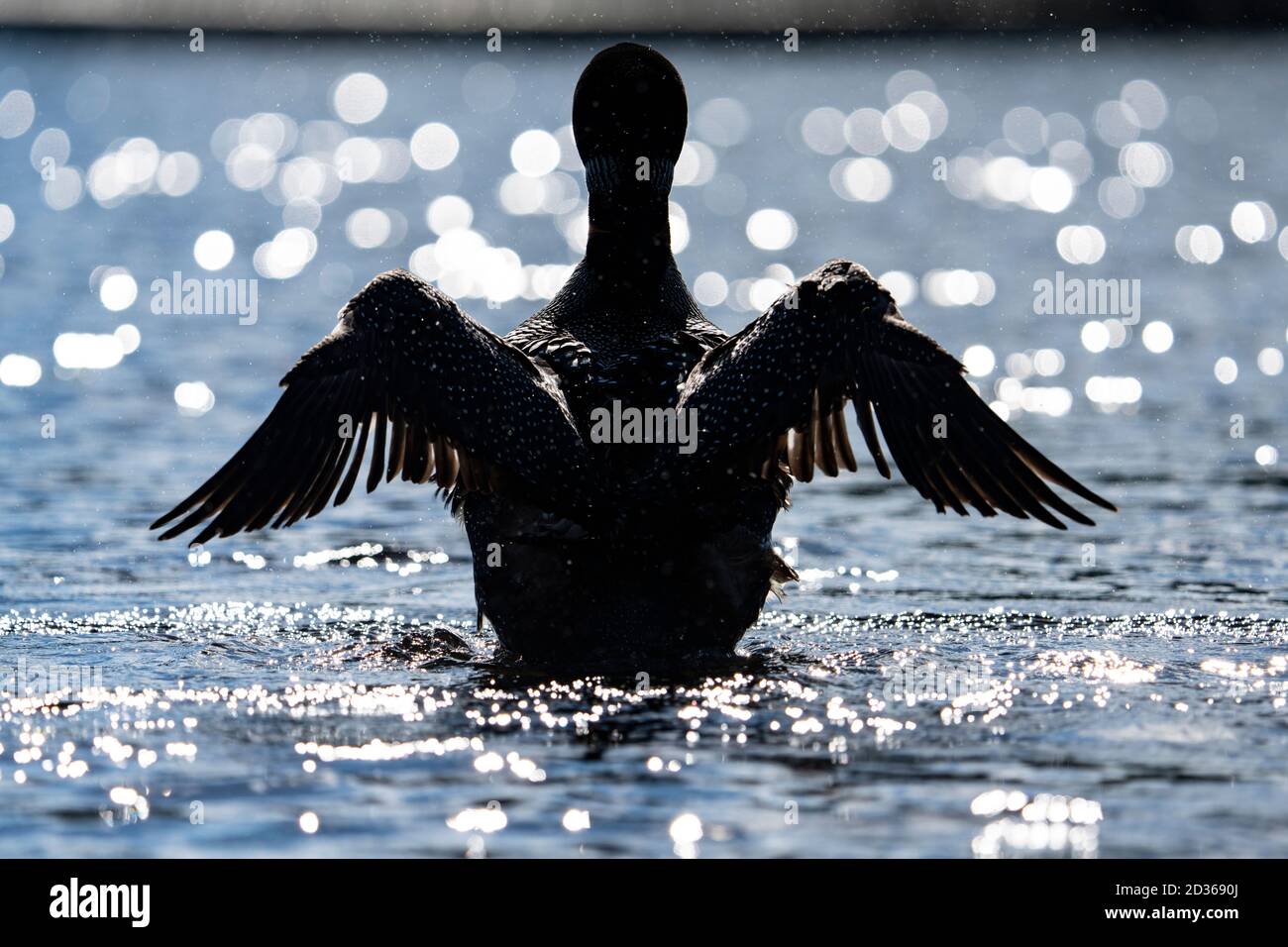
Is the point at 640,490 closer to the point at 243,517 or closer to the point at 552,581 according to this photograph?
the point at 552,581

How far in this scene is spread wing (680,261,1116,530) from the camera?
8.19 metres

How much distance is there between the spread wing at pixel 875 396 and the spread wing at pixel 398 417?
2.12ft

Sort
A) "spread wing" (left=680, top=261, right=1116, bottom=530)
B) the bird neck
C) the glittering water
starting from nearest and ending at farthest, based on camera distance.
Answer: the glittering water
"spread wing" (left=680, top=261, right=1116, bottom=530)
the bird neck

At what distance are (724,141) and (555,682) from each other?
4445cm

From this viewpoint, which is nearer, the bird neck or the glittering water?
the glittering water

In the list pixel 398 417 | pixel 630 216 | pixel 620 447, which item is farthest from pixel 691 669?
pixel 630 216

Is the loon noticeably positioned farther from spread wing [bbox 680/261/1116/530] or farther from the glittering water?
the glittering water

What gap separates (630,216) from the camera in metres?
9.47

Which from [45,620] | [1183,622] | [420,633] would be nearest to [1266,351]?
[1183,622]

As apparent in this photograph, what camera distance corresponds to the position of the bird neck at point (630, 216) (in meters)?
9.45

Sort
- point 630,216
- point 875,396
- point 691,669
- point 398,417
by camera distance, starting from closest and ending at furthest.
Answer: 1. point 875,396
2. point 398,417
3. point 691,669
4. point 630,216

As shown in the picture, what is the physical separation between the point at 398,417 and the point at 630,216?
1.76m

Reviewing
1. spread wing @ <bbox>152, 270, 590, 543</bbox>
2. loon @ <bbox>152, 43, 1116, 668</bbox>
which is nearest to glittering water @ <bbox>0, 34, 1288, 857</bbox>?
loon @ <bbox>152, 43, 1116, 668</bbox>

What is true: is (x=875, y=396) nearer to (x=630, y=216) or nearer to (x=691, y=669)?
(x=691, y=669)
